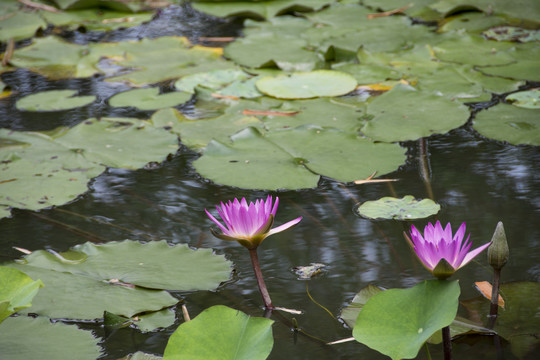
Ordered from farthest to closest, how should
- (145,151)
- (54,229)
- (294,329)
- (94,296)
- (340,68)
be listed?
(340,68) < (145,151) < (54,229) < (94,296) < (294,329)

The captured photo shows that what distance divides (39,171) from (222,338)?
1317 millimetres

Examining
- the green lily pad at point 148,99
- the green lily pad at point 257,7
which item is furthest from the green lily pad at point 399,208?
the green lily pad at point 257,7

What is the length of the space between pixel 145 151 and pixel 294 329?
117 cm

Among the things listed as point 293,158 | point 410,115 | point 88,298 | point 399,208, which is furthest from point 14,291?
point 410,115

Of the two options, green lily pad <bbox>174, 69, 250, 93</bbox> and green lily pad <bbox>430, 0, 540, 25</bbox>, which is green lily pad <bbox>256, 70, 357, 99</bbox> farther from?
green lily pad <bbox>430, 0, 540, 25</bbox>

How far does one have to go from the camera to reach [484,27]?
3.32 meters

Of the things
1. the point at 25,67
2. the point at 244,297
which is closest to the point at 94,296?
the point at 244,297

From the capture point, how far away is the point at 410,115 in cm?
230

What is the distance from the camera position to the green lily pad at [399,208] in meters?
1.63

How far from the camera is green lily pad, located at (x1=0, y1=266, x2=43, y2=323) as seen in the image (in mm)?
981

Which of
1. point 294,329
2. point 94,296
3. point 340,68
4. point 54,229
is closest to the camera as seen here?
point 294,329

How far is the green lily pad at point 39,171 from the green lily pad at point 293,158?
1.37 ft

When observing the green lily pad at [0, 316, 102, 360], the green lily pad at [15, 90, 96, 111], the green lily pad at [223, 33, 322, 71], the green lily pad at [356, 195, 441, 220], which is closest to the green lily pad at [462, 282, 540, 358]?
the green lily pad at [356, 195, 441, 220]

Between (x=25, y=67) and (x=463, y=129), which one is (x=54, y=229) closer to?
(x=463, y=129)
